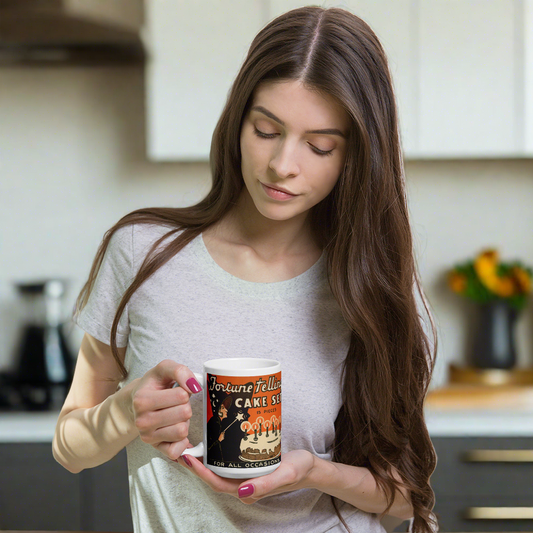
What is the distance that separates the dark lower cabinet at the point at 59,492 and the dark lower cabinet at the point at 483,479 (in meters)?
0.96

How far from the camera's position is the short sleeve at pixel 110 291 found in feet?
3.07

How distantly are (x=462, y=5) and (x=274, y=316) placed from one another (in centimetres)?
160

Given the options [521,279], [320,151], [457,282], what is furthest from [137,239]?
[521,279]

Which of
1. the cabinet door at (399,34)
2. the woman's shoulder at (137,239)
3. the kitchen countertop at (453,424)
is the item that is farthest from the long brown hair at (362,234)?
the cabinet door at (399,34)

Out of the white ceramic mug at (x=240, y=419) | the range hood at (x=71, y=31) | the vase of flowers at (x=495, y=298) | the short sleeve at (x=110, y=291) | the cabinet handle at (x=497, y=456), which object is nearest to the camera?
the white ceramic mug at (x=240, y=419)

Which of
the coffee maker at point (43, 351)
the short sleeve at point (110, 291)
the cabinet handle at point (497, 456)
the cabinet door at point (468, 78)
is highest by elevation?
the cabinet door at point (468, 78)

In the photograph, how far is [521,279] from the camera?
2.36 meters

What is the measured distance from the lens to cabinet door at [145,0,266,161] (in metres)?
2.08

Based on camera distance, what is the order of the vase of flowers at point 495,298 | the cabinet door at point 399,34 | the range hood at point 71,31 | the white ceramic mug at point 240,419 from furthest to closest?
1. the vase of flowers at point 495,298
2. the cabinet door at point 399,34
3. the range hood at point 71,31
4. the white ceramic mug at point 240,419

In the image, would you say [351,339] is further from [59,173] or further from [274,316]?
[59,173]

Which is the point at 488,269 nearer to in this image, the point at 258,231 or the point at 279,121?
the point at 258,231

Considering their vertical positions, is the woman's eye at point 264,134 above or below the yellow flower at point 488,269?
above

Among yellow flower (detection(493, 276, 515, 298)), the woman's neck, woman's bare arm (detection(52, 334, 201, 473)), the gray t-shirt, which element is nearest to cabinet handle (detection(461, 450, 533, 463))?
yellow flower (detection(493, 276, 515, 298))

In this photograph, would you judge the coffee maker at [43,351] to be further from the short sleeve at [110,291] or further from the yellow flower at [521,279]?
the yellow flower at [521,279]
